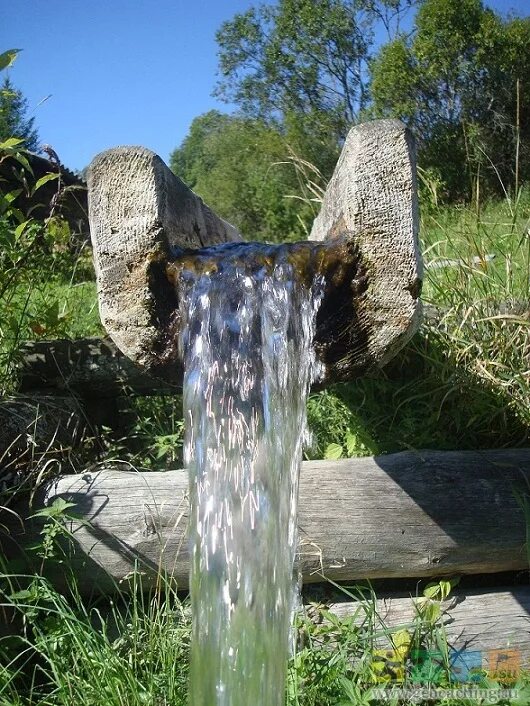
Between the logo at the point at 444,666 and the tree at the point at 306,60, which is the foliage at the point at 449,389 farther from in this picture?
the tree at the point at 306,60

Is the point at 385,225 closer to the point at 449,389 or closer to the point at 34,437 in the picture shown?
the point at 449,389

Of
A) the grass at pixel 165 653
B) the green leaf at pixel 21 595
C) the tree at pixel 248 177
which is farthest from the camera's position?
the tree at pixel 248 177

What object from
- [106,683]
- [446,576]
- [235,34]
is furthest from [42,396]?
[235,34]

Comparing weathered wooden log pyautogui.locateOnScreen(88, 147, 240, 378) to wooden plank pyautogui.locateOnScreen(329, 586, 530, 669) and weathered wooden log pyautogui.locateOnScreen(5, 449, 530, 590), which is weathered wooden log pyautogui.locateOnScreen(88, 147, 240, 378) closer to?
weathered wooden log pyautogui.locateOnScreen(5, 449, 530, 590)

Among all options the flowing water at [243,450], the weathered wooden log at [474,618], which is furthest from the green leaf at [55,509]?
the weathered wooden log at [474,618]

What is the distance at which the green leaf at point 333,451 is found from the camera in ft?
10.2

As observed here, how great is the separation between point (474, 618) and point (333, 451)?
35.3 inches

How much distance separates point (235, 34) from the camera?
2588 centimetres

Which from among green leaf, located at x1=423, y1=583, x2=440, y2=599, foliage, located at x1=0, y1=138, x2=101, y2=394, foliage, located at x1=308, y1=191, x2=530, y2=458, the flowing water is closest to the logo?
green leaf, located at x1=423, y1=583, x2=440, y2=599

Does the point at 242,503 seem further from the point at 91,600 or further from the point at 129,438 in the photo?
the point at 129,438

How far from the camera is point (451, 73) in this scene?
17922 mm

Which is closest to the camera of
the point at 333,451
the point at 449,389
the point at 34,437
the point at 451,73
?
the point at 34,437

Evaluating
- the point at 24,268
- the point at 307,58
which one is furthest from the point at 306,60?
the point at 24,268

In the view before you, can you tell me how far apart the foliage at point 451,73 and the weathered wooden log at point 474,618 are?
13.5 m
